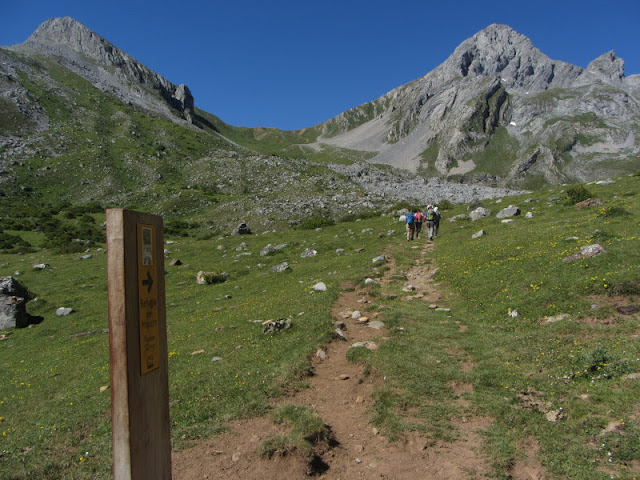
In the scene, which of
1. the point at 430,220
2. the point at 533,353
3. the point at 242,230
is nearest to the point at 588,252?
the point at 533,353

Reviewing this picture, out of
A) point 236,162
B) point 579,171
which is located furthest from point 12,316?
point 579,171

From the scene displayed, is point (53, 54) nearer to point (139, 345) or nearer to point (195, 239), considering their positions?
point (195, 239)

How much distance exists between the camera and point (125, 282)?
14.1ft

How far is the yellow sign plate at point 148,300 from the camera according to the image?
4.54 metres

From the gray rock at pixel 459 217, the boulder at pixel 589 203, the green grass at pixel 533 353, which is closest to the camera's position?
the green grass at pixel 533 353

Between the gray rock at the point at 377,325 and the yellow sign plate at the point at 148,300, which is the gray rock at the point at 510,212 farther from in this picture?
the yellow sign plate at the point at 148,300

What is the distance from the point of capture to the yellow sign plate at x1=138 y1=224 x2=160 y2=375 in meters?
4.54

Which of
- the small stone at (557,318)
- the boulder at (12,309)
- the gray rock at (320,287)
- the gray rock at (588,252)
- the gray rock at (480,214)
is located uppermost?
the gray rock at (480,214)

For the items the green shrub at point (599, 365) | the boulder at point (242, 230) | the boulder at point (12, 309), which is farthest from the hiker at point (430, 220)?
the boulder at point (12, 309)

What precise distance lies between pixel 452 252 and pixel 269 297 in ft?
38.5

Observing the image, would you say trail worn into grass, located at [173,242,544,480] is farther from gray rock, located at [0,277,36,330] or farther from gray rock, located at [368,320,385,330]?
gray rock, located at [0,277,36,330]

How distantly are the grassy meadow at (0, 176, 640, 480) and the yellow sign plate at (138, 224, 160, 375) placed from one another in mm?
4280

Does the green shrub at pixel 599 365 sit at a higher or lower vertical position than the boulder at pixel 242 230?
lower

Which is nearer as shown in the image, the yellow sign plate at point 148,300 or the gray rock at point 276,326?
the yellow sign plate at point 148,300
